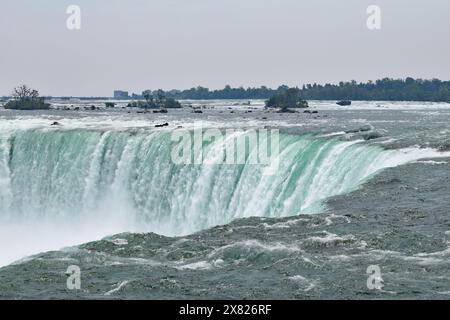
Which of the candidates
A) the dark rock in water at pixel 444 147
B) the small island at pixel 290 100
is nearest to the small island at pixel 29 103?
the small island at pixel 290 100

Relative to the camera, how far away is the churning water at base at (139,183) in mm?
25812

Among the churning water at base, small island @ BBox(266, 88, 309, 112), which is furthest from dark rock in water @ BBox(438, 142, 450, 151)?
small island @ BBox(266, 88, 309, 112)

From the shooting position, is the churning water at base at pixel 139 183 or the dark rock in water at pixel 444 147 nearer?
the churning water at base at pixel 139 183

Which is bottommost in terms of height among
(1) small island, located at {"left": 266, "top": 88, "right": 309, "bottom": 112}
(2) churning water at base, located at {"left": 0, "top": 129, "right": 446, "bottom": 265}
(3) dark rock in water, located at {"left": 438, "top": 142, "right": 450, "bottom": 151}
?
(2) churning water at base, located at {"left": 0, "top": 129, "right": 446, "bottom": 265}

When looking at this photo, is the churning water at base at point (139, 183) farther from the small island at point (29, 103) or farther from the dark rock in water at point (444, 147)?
the small island at point (29, 103)

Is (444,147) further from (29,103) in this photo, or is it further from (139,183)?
(29,103)

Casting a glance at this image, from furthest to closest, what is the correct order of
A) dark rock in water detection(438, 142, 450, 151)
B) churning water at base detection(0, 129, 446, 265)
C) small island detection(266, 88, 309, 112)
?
small island detection(266, 88, 309, 112), dark rock in water detection(438, 142, 450, 151), churning water at base detection(0, 129, 446, 265)

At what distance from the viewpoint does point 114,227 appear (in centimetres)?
3281

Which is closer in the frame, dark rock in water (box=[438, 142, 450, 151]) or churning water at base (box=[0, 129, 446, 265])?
churning water at base (box=[0, 129, 446, 265])

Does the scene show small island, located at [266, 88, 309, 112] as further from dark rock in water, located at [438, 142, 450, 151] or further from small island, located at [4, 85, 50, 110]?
dark rock in water, located at [438, 142, 450, 151]

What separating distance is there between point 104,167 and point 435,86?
139104mm

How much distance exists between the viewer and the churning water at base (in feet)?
84.7

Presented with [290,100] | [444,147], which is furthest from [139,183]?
[290,100]
